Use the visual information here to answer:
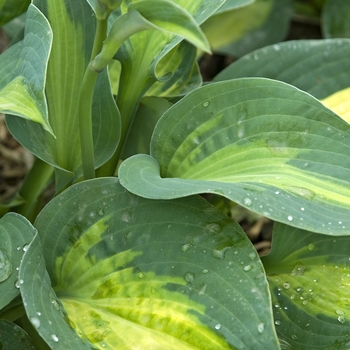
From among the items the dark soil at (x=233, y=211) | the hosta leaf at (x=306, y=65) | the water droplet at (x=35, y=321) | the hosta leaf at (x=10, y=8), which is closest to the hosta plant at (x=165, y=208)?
the water droplet at (x=35, y=321)

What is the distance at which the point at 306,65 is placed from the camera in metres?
1.12

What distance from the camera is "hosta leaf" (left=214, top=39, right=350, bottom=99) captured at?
1095 millimetres

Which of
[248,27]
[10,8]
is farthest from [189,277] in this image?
[248,27]

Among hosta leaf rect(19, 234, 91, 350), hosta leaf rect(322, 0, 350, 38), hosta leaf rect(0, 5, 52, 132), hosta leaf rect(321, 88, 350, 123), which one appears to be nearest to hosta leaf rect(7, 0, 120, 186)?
hosta leaf rect(0, 5, 52, 132)

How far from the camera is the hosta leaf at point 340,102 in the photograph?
106cm

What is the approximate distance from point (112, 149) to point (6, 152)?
34.6 inches

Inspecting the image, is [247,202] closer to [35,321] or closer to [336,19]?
[35,321]

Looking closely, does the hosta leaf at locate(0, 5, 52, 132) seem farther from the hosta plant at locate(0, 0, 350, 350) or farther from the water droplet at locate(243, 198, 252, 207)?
the water droplet at locate(243, 198, 252, 207)

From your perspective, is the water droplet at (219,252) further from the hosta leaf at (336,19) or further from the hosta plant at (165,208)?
the hosta leaf at (336,19)

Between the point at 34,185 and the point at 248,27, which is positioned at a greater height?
the point at 248,27

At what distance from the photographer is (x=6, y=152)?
172cm

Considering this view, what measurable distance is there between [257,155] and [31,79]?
1.10 ft

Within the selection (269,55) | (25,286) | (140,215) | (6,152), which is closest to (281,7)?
(269,55)

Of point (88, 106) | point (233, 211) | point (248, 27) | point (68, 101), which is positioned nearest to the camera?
point (88, 106)
